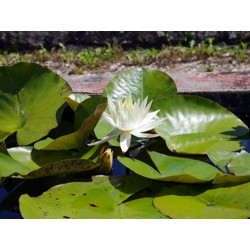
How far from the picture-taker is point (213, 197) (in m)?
1.23

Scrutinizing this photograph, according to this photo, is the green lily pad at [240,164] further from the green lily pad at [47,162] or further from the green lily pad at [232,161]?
the green lily pad at [47,162]

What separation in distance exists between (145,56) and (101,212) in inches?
93.8

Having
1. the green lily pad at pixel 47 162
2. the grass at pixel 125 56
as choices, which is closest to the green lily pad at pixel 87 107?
the green lily pad at pixel 47 162

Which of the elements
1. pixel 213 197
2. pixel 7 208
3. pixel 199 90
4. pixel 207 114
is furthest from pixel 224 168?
pixel 7 208

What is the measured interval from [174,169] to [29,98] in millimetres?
697

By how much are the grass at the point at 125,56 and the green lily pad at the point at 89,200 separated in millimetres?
1910

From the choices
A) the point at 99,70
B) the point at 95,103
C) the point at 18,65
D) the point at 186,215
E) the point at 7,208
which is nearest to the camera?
the point at 186,215

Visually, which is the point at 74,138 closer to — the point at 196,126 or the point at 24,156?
the point at 24,156

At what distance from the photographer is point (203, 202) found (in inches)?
47.9

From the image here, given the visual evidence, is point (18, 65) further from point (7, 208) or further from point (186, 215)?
point (186, 215)

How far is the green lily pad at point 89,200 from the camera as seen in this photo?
45.3 inches

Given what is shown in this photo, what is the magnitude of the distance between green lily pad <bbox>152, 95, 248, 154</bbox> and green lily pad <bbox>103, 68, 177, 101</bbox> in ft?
0.29

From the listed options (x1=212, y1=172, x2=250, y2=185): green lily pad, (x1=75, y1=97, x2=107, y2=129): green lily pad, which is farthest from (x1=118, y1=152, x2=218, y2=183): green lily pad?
(x1=75, y1=97, x2=107, y2=129): green lily pad

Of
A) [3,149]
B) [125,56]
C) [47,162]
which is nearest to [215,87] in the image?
[47,162]
